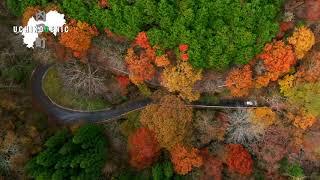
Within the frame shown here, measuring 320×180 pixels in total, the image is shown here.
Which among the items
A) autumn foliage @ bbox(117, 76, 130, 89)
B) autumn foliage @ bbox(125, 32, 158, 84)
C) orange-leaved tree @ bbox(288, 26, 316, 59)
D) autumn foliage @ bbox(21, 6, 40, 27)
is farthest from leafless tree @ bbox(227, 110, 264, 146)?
autumn foliage @ bbox(21, 6, 40, 27)

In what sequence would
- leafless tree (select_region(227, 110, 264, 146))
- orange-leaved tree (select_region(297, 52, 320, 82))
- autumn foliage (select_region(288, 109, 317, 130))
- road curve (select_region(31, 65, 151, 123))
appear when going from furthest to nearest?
road curve (select_region(31, 65, 151, 123)) → leafless tree (select_region(227, 110, 264, 146)) → autumn foliage (select_region(288, 109, 317, 130)) → orange-leaved tree (select_region(297, 52, 320, 82))

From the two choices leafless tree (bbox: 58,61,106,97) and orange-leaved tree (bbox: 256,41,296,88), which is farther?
leafless tree (bbox: 58,61,106,97)

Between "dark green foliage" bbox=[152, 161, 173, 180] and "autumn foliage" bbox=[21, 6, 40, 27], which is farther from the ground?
"autumn foliage" bbox=[21, 6, 40, 27]

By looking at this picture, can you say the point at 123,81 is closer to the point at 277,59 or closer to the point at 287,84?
the point at 277,59

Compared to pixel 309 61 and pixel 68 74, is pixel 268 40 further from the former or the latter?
pixel 68 74

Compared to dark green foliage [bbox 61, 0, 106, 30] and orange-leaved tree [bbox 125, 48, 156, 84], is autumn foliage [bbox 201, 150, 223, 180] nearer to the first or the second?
orange-leaved tree [bbox 125, 48, 156, 84]

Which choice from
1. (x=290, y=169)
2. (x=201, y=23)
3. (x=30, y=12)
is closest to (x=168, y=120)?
(x=201, y=23)
